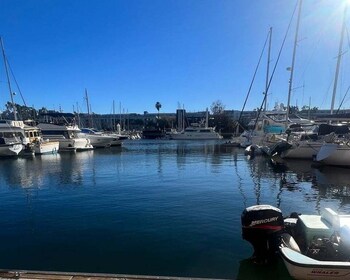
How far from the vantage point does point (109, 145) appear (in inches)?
2363

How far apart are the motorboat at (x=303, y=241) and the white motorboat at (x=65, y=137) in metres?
46.6

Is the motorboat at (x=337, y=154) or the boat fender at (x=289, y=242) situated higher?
the boat fender at (x=289, y=242)

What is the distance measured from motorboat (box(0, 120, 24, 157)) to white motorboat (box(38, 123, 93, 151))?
23.2ft

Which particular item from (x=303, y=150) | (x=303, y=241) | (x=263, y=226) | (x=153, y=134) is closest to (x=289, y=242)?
(x=303, y=241)

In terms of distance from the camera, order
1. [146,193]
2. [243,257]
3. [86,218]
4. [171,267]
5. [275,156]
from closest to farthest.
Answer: [171,267], [243,257], [86,218], [146,193], [275,156]

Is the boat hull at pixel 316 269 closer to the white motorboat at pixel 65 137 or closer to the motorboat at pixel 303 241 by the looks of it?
the motorboat at pixel 303 241

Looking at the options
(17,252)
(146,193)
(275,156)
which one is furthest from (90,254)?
(275,156)

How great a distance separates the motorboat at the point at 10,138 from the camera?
3888cm

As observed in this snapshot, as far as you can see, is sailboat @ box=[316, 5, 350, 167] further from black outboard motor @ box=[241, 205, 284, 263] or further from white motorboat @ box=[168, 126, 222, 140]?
white motorboat @ box=[168, 126, 222, 140]

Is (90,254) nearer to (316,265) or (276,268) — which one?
(276,268)

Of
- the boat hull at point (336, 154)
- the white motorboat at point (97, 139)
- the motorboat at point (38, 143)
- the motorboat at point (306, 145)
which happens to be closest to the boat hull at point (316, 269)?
the boat hull at point (336, 154)

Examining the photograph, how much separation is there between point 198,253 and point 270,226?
244 centimetres

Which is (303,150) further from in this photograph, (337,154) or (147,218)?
(147,218)

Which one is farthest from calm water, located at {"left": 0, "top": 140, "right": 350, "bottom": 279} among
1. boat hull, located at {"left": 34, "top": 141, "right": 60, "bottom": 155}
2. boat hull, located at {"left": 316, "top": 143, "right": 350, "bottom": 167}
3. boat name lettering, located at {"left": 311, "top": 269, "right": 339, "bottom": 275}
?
boat hull, located at {"left": 34, "top": 141, "right": 60, "bottom": 155}
